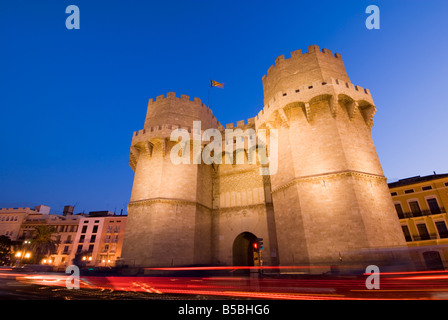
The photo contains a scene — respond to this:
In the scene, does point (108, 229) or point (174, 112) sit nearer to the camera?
point (174, 112)

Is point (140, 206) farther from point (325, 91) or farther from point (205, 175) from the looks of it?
point (325, 91)

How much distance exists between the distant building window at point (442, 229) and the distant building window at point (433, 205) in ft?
3.20

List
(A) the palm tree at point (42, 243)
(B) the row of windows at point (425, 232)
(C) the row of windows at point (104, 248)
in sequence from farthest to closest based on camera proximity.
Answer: (C) the row of windows at point (104, 248) → (A) the palm tree at point (42, 243) → (B) the row of windows at point (425, 232)

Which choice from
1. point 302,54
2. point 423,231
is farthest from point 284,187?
point 423,231

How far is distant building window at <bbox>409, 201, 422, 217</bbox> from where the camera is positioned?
21.1m

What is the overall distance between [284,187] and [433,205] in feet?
56.5

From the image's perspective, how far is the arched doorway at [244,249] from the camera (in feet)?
58.3

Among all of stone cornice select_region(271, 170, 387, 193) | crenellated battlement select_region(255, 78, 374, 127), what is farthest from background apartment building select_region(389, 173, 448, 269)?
crenellated battlement select_region(255, 78, 374, 127)

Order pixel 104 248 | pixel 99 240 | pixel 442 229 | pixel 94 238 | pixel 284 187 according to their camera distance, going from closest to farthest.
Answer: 1. pixel 284 187
2. pixel 442 229
3. pixel 104 248
4. pixel 99 240
5. pixel 94 238

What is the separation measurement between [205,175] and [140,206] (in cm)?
574

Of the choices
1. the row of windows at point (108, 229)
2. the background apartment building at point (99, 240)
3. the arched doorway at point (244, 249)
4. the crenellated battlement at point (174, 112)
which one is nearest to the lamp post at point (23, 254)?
the background apartment building at point (99, 240)

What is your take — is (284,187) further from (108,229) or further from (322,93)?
(108,229)

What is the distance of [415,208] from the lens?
21.5 meters

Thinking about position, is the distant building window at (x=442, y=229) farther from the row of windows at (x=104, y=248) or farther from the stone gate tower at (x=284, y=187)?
the row of windows at (x=104, y=248)
